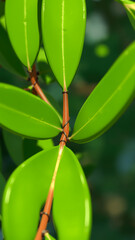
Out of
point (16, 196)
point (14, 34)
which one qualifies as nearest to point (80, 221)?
point (16, 196)

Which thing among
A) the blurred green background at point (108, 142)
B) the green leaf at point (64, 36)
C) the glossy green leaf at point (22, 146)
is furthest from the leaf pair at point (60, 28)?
the blurred green background at point (108, 142)

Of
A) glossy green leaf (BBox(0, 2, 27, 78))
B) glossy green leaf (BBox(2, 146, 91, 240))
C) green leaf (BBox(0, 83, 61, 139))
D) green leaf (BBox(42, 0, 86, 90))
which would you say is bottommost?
glossy green leaf (BBox(2, 146, 91, 240))

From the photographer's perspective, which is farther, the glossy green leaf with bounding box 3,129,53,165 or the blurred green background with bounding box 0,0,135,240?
the blurred green background with bounding box 0,0,135,240

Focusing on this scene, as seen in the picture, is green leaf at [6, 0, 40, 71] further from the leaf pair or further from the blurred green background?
the blurred green background

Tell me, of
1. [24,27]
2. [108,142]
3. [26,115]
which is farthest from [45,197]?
[108,142]

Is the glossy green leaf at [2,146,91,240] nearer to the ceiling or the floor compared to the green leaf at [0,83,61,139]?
nearer to the floor

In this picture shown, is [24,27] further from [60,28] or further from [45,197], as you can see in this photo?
[45,197]

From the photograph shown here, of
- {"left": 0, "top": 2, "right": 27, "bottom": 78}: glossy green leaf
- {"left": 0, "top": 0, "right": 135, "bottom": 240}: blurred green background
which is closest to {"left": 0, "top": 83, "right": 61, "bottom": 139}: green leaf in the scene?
{"left": 0, "top": 2, "right": 27, "bottom": 78}: glossy green leaf
